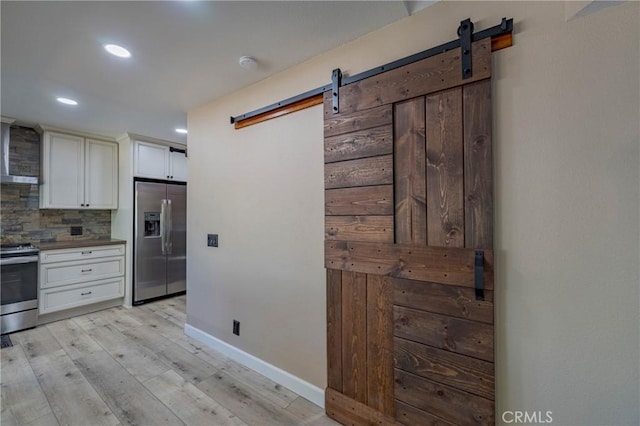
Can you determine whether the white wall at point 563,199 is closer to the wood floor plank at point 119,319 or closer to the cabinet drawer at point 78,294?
the wood floor plank at point 119,319

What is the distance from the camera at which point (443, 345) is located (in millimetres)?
1431

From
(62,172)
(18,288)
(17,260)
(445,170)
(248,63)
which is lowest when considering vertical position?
(18,288)

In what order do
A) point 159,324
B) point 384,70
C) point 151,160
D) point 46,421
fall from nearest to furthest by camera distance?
point 384,70, point 46,421, point 159,324, point 151,160

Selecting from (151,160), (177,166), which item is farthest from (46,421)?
(177,166)

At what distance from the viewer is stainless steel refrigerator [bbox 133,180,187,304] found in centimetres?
392

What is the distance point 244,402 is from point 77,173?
12.3 ft

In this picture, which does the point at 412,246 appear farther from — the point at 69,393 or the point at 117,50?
the point at 69,393

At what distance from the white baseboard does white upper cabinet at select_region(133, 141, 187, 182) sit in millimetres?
2315

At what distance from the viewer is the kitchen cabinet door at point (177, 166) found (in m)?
4.33

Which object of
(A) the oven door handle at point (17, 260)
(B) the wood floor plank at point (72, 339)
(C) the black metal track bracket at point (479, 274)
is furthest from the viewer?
(A) the oven door handle at point (17, 260)

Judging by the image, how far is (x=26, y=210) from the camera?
11.8ft

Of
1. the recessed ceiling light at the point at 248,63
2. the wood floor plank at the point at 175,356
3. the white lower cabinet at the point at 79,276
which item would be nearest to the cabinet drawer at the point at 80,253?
the white lower cabinet at the point at 79,276

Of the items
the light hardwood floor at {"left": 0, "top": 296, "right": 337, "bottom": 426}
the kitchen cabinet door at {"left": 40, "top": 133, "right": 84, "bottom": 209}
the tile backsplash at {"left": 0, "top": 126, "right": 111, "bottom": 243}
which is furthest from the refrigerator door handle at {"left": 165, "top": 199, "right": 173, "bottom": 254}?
the light hardwood floor at {"left": 0, "top": 296, "right": 337, "bottom": 426}

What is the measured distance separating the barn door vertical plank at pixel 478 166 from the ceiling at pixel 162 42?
2.11ft
